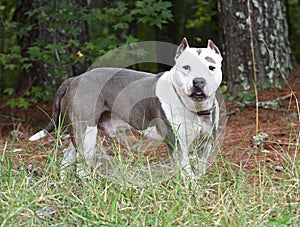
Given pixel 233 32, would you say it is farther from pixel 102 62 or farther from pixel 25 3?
pixel 25 3

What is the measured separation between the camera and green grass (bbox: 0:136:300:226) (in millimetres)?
3113

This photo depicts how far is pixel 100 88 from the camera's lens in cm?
514

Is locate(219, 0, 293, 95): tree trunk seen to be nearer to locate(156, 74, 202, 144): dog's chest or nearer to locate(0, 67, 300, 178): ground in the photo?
locate(0, 67, 300, 178): ground

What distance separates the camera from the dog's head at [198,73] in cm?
434

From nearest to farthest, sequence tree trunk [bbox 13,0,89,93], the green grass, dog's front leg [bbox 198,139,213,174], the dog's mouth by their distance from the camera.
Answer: the green grass < dog's front leg [bbox 198,139,213,174] < the dog's mouth < tree trunk [bbox 13,0,89,93]

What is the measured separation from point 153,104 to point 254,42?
2.44 metres

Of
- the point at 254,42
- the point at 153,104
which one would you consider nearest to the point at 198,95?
the point at 153,104

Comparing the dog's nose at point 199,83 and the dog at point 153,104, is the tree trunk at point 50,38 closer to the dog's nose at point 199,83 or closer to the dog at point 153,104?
the dog at point 153,104

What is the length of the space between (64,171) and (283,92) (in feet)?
12.0

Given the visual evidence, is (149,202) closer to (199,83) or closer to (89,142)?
(199,83)

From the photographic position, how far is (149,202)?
3.41 metres

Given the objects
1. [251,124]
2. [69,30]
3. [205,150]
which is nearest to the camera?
[205,150]

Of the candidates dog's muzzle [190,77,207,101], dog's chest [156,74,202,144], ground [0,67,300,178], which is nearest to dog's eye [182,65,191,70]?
dog's muzzle [190,77,207,101]

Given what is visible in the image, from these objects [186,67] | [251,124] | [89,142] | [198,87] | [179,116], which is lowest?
[251,124]
